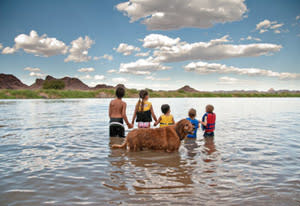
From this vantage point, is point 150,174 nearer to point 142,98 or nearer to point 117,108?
Answer: point 142,98

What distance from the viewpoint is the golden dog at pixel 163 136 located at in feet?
21.9

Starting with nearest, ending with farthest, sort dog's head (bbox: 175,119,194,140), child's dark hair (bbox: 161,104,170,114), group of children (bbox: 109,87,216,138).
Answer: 1. dog's head (bbox: 175,119,194,140)
2. child's dark hair (bbox: 161,104,170,114)
3. group of children (bbox: 109,87,216,138)

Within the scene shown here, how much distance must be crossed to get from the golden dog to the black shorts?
1631mm

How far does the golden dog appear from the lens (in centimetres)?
668

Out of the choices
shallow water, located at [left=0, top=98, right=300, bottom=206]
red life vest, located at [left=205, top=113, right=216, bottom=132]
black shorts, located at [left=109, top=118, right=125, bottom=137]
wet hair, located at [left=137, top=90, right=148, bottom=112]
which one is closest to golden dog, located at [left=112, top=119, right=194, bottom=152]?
shallow water, located at [left=0, top=98, right=300, bottom=206]

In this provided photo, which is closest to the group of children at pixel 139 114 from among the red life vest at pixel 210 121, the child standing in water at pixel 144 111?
the child standing in water at pixel 144 111

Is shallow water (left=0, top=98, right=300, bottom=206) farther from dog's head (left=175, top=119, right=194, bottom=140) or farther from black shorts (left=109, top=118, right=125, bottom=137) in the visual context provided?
dog's head (left=175, top=119, right=194, bottom=140)

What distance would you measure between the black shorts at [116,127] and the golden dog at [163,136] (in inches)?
64.2

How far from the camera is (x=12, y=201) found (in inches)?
150

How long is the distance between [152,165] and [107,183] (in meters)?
1.51

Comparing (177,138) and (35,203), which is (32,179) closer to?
(35,203)

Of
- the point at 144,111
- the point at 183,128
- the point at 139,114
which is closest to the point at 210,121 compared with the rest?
the point at 183,128

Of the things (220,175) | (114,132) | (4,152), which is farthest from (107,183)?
(4,152)

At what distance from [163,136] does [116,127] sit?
243 cm
